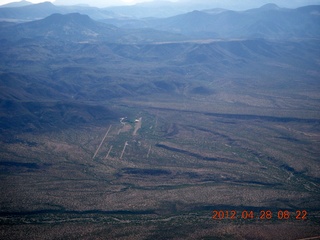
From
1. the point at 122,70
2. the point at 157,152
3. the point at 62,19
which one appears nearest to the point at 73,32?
the point at 62,19

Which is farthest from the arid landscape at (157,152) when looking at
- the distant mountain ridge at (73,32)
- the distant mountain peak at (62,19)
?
the distant mountain peak at (62,19)

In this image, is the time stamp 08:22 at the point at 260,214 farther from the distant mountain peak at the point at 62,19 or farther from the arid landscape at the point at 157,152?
the distant mountain peak at the point at 62,19

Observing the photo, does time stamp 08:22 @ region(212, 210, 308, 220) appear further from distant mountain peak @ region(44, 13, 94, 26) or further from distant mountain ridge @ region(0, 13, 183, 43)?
distant mountain peak @ region(44, 13, 94, 26)

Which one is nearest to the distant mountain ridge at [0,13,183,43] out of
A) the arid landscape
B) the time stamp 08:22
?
the arid landscape

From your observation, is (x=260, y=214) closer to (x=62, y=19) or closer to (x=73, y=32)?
(x=73, y=32)

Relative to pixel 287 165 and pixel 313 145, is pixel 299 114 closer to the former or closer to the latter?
pixel 313 145

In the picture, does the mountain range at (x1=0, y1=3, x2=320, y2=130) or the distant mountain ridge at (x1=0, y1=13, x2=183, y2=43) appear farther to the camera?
the distant mountain ridge at (x1=0, y1=13, x2=183, y2=43)
